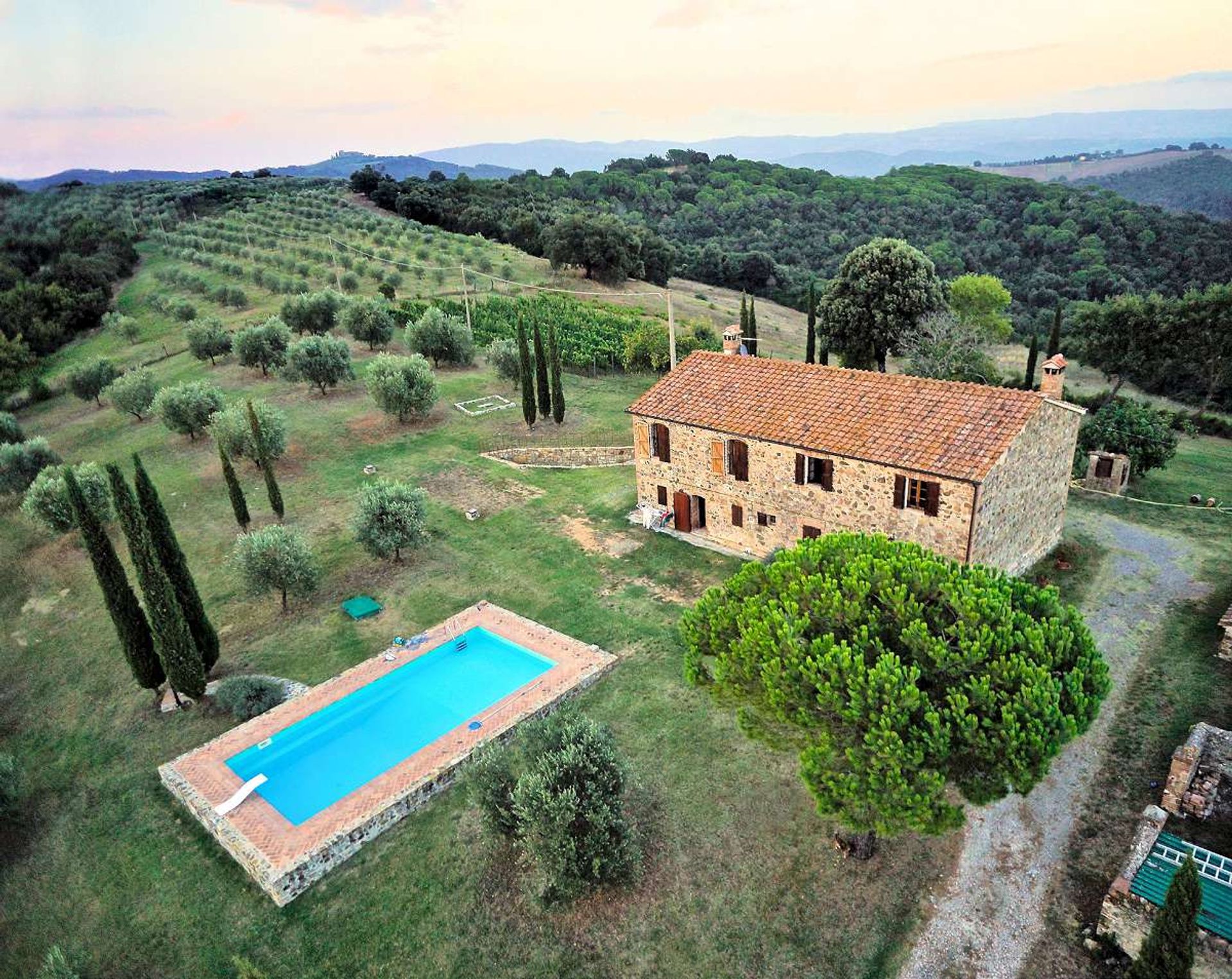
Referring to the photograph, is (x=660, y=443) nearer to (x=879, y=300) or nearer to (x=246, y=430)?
(x=246, y=430)

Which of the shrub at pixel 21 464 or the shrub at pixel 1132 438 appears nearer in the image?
the shrub at pixel 1132 438

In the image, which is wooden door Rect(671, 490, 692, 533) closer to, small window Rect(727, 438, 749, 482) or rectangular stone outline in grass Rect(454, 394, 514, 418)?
small window Rect(727, 438, 749, 482)

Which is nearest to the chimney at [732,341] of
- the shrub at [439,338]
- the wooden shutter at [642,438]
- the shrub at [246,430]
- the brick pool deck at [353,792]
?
the wooden shutter at [642,438]

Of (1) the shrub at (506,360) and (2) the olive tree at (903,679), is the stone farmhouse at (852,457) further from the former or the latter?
(1) the shrub at (506,360)

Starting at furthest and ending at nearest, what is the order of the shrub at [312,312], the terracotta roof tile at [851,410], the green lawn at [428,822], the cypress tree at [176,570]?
the shrub at [312,312], the terracotta roof tile at [851,410], the cypress tree at [176,570], the green lawn at [428,822]

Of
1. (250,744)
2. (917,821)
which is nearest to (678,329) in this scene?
(250,744)

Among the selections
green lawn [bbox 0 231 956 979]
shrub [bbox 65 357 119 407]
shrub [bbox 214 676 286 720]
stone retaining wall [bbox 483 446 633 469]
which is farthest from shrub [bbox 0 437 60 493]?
shrub [bbox 214 676 286 720]

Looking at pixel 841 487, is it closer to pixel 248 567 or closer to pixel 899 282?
pixel 248 567
